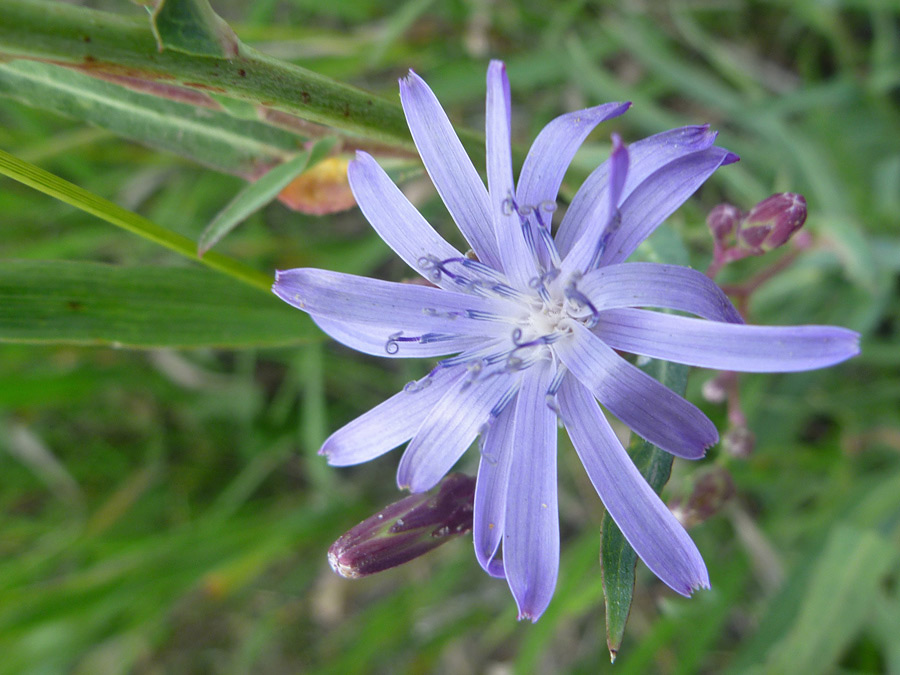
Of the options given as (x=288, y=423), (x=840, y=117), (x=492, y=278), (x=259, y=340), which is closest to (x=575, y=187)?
(x=492, y=278)

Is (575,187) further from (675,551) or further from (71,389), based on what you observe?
(71,389)

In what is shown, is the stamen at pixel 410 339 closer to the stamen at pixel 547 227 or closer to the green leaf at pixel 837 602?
the stamen at pixel 547 227

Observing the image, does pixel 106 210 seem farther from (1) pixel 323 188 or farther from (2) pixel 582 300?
(2) pixel 582 300

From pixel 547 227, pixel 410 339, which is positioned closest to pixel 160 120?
pixel 410 339

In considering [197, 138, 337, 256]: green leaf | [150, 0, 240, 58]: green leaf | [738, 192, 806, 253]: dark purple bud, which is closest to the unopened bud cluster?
[738, 192, 806, 253]: dark purple bud

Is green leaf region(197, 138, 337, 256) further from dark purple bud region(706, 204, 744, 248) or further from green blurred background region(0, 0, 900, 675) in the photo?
dark purple bud region(706, 204, 744, 248)

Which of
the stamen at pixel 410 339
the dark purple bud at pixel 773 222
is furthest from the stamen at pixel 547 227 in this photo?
the dark purple bud at pixel 773 222
